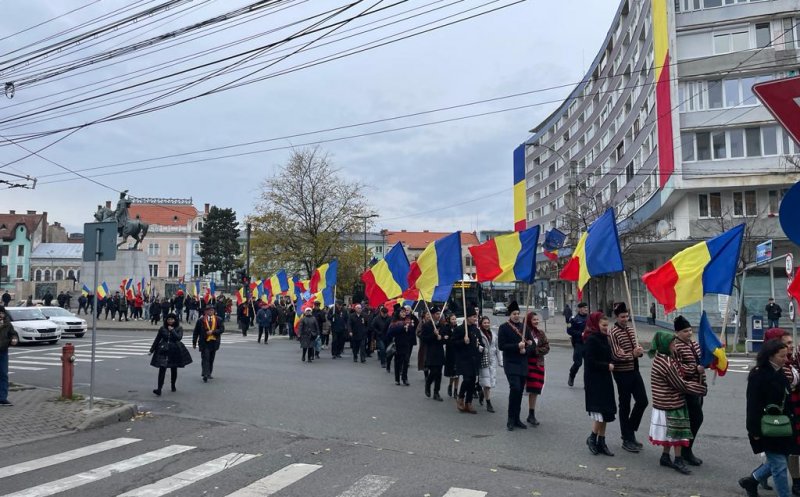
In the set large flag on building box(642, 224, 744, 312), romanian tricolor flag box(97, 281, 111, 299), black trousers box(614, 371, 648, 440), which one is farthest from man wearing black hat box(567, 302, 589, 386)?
romanian tricolor flag box(97, 281, 111, 299)

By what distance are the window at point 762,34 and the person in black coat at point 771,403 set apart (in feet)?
108

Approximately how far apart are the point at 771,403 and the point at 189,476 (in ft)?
18.8

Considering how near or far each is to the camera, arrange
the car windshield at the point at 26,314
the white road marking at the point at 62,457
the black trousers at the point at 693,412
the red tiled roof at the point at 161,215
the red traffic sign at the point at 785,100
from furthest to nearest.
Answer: the red tiled roof at the point at 161,215
the car windshield at the point at 26,314
the black trousers at the point at 693,412
the white road marking at the point at 62,457
the red traffic sign at the point at 785,100

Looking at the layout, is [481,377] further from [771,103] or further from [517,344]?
[771,103]

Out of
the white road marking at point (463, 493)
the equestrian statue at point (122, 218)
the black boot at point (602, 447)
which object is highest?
the equestrian statue at point (122, 218)

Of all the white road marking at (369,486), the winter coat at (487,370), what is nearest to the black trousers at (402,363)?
the winter coat at (487,370)

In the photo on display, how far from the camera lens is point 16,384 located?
1290 centimetres

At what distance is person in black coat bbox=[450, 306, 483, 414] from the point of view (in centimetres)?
966

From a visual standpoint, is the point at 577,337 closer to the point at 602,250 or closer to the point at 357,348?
the point at 602,250

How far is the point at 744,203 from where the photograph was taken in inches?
1245

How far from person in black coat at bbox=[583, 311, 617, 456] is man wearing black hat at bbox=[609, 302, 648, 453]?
10 cm

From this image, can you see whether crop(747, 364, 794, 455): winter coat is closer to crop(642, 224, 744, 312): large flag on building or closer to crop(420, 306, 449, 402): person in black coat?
crop(642, 224, 744, 312): large flag on building

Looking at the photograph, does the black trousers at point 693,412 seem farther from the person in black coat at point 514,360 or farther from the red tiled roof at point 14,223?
the red tiled roof at point 14,223

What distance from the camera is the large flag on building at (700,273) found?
7.16 m
